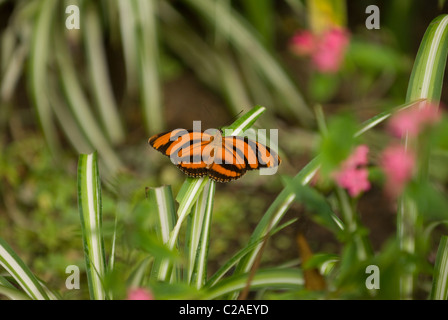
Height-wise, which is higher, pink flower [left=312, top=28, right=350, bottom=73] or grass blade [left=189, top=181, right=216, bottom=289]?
pink flower [left=312, top=28, right=350, bottom=73]

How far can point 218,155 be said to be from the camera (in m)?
0.64

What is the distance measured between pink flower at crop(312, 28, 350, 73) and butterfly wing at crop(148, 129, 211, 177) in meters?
0.27

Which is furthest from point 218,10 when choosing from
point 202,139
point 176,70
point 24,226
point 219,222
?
point 202,139

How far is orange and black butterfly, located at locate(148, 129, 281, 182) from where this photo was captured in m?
0.64

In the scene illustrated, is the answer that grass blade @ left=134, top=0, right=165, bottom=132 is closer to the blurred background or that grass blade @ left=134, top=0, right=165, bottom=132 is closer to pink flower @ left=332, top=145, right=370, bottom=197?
the blurred background

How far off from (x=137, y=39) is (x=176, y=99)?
0.47 metres

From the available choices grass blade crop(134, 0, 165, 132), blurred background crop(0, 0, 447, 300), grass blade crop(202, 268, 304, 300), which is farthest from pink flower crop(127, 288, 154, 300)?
grass blade crop(134, 0, 165, 132)

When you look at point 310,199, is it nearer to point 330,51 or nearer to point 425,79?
point 425,79

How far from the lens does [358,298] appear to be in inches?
21.9

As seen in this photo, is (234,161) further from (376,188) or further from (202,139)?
(376,188)

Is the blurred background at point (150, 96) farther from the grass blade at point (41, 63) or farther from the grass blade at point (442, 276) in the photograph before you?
the grass blade at point (442, 276)

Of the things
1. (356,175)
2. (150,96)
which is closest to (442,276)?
(356,175)

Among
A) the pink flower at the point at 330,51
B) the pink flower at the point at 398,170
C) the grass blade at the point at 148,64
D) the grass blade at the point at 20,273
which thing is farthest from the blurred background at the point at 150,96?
the pink flower at the point at 398,170

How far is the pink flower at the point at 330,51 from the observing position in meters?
0.87
